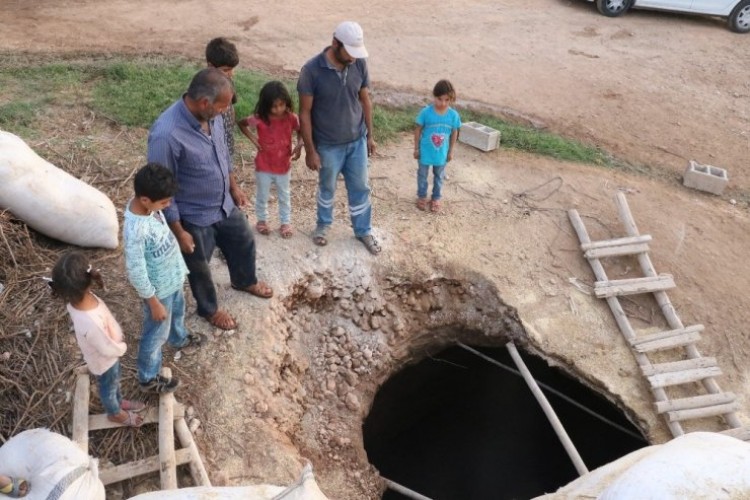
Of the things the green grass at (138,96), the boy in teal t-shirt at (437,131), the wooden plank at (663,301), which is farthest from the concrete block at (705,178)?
the boy in teal t-shirt at (437,131)

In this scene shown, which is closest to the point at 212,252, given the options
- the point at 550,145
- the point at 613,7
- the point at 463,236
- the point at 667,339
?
the point at 463,236

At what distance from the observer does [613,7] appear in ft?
38.0

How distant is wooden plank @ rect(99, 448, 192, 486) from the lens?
332 cm

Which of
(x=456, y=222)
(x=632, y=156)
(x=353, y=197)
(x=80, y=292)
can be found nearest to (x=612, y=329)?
(x=456, y=222)

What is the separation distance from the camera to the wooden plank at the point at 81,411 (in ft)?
11.0

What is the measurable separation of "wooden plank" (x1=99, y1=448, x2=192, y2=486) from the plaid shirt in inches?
54.0

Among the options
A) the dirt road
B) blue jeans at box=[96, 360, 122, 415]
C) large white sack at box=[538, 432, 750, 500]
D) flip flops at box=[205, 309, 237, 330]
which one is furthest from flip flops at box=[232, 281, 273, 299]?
the dirt road

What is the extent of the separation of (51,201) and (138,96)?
3.05m

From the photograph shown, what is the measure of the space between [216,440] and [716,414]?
3.75 meters

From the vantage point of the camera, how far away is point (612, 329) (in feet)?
17.0

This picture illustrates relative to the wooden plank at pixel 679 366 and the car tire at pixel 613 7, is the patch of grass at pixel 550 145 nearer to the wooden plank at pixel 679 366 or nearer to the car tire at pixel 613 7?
the wooden plank at pixel 679 366

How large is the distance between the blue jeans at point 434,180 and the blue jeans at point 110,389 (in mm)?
3352

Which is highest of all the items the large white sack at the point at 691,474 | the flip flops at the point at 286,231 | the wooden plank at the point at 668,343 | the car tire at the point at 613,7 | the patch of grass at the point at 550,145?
the car tire at the point at 613,7

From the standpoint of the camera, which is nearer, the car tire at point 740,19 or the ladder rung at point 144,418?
the ladder rung at point 144,418
